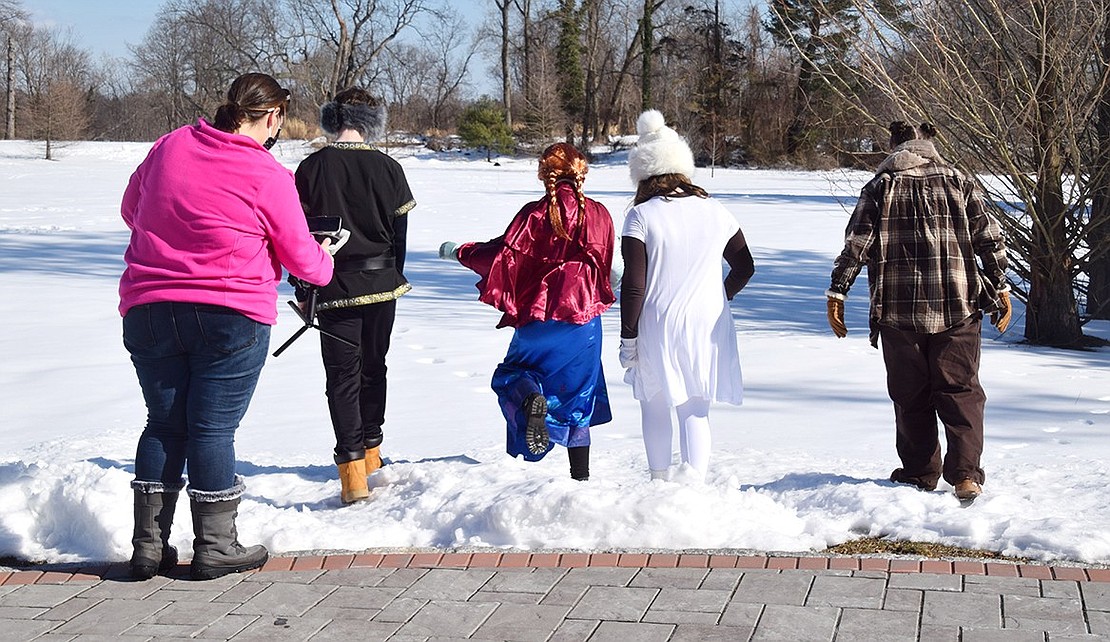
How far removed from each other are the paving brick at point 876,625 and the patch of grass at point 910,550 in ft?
2.06

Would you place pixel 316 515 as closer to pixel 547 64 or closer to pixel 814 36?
pixel 814 36

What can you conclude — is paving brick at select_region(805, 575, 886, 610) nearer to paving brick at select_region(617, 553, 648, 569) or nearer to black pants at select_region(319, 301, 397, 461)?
paving brick at select_region(617, 553, 648, 569)

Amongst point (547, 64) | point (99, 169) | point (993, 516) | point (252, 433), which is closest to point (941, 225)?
point (993, 516)

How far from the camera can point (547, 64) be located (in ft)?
189

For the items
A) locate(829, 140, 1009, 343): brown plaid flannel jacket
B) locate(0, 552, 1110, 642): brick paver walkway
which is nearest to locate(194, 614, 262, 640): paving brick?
locate(0, 552, 1110, 642): brick paver walkway

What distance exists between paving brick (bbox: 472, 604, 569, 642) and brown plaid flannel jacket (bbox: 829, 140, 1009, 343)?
1942 millimetres

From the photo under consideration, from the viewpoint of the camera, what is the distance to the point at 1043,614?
3297 millimetres

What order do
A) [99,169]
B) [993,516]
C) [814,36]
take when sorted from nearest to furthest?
[993,516]
[814,36]
[99,169]

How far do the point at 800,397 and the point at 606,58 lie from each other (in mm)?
52982

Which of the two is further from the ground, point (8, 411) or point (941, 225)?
point (941, 225)

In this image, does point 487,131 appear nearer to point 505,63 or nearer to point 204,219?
point 505,63

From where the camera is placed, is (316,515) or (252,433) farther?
(252,433)

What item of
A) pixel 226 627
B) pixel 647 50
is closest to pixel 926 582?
pixel 226 627

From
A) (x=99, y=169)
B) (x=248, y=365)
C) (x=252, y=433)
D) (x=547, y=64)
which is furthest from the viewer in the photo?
(x=547, y=64)
